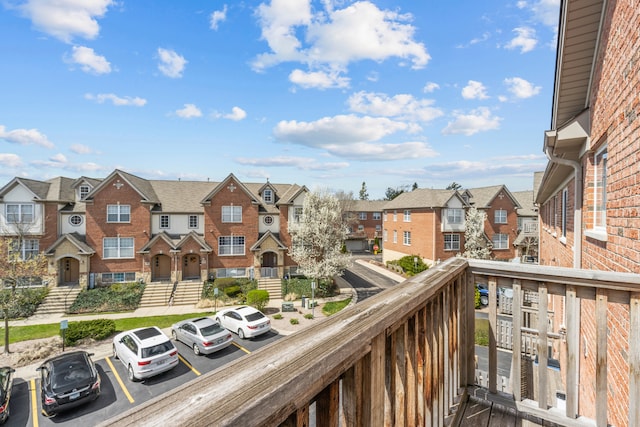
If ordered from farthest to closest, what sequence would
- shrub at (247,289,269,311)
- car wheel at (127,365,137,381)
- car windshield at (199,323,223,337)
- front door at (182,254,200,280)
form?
front door at (182,254,200,280), shrub at (247,289,269,311), car windshield at (199,323,223,337), car wheel at (127,365,137,381)

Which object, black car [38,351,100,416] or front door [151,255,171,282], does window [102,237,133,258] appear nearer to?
front door [151,255,171,282]

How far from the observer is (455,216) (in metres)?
29.3

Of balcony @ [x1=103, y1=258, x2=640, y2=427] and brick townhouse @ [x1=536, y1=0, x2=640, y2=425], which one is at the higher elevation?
brick townhouse @ [x1=536, y1=0, x2=640, y2=425]

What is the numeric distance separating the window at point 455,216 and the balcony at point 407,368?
27.5 meters

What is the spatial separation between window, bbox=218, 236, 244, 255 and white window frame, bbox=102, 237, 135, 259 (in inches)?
246

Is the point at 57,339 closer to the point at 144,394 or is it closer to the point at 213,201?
the point at 144,394

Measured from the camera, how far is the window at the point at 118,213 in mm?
22984

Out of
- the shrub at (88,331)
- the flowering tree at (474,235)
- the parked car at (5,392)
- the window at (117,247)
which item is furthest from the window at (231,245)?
the flowering tree at (474,235)

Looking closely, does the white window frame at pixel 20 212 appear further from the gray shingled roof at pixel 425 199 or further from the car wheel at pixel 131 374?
the gray shingled roof at pixel 425 199

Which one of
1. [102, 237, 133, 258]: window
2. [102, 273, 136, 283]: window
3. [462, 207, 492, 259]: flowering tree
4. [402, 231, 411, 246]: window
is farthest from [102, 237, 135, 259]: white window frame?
[462, 207, 492, 259]: flowering tree

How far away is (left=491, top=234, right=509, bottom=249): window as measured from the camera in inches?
1230

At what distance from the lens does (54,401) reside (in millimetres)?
9164

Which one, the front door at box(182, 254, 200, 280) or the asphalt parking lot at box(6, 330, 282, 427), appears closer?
the asphalt parking lot at box(6, 330, 282, 427)

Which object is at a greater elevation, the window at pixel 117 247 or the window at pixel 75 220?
the window at pixel 75 220
